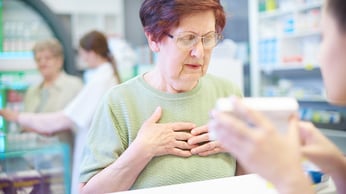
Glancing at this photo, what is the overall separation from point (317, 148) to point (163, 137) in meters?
0.49

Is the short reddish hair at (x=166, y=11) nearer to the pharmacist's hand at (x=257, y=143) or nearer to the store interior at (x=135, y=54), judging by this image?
the pharmacist's hand at (x=257, y=143)

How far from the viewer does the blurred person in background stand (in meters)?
2.20

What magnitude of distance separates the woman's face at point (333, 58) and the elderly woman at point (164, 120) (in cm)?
45

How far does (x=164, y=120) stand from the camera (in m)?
1.23

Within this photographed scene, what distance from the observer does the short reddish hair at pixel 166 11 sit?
3.74 feet

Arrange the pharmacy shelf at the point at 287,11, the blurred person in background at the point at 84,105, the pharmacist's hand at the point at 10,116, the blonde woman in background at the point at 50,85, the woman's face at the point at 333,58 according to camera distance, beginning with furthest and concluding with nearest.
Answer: the pharmacy shelf at the point at 287,11 < the blonde woman in background at the point at 50,85 < the pharmacist's hand at the point at 10,116 < the blurred person in background at the point at 84,105 < the woman's face at the point at 333,58

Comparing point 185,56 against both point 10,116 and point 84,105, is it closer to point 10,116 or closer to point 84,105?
point 84,105

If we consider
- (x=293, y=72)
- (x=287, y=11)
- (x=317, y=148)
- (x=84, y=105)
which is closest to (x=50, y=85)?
(x=84, y=105)

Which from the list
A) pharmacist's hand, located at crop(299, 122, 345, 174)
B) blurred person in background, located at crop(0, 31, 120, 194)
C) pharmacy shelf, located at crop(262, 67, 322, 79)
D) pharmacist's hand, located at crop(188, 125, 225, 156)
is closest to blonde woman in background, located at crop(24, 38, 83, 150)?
blurred person in background, located at crop(0, 31, 120, 194)

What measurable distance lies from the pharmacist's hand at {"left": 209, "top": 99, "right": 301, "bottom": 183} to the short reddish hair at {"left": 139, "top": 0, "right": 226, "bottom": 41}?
568mm

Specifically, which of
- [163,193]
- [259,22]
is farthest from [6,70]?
[259,22]

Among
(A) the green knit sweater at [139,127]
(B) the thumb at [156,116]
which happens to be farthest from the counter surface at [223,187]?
(B) the thumb at [156,116]

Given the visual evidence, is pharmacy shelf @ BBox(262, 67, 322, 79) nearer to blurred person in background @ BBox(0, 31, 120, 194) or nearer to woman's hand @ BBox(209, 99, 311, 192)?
blurred person in background @ BBox(0, 31, 120, 194)

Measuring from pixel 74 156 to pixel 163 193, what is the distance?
1623 mm
